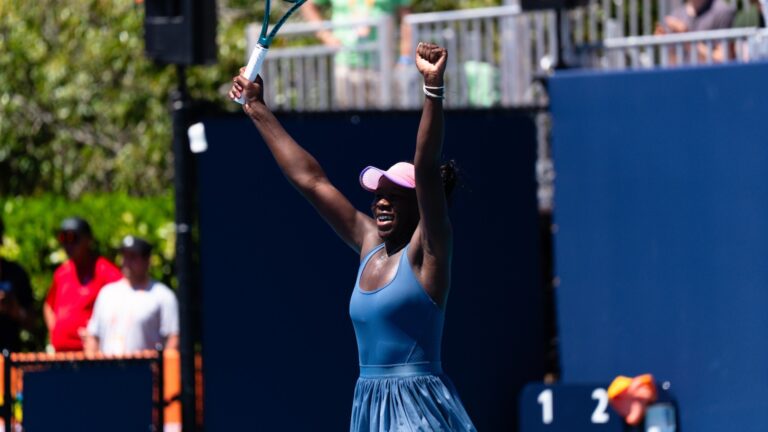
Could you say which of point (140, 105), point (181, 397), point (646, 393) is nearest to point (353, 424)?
point (181, 397)

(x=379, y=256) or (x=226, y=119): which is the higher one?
(x=226, y=119)

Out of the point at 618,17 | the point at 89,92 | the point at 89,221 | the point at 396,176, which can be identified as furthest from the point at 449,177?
the point at 89,92

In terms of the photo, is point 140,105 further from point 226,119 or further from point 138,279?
point 226,119

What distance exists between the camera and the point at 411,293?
4.73 m

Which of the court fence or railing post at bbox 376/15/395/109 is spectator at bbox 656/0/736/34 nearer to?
the court fence

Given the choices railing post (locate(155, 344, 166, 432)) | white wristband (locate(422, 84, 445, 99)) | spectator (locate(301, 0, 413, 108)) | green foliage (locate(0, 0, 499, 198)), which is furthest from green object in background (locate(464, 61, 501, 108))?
white wristband (locate(422, 84, 445, 99))

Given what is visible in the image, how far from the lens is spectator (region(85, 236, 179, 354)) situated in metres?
9.28

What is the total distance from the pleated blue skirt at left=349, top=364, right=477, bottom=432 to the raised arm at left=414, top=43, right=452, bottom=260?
0.36 metres

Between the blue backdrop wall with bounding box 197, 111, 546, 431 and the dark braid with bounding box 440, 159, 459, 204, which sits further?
the blue backdrop wall with bounding box 197, 111, 546, 431

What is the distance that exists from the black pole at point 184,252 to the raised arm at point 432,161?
3051 mm

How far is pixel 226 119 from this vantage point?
7688 mm

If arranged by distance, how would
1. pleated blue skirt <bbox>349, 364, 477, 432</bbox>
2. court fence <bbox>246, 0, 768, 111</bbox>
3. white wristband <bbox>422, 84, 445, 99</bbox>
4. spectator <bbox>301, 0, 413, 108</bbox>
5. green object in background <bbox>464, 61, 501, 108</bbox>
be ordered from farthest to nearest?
spectator <bbox>301, 0, 413, 108</bbox>, green object in background <bbox>464, 61, 501, 108</bbox>, court fence <bbox>246, 0, 768, 111</bbox>, pleated blue skirt <bbox>349, 364, 477, 432</bbox>, white wristband <bbox>422, 84, 445, 99</bbox>

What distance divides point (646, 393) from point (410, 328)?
3541 millimetres

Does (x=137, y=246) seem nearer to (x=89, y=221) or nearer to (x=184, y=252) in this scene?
(x=184, y=252)
